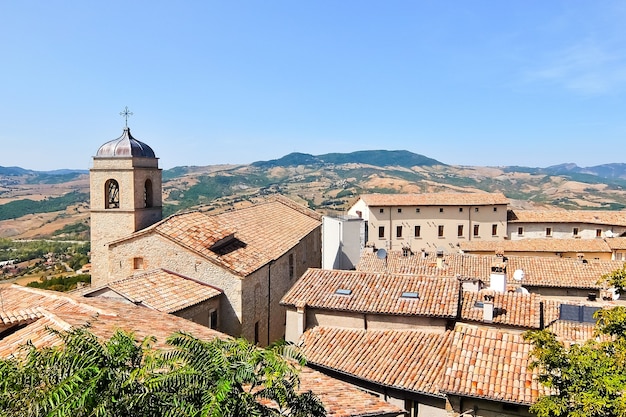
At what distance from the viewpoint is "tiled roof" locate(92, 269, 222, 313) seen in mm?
15844

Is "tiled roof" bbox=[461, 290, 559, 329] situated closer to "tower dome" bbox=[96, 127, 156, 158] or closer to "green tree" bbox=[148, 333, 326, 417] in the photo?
"green tree" bbox=[148, 333, 326, 417]

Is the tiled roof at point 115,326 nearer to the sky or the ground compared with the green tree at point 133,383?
nearer to the ground

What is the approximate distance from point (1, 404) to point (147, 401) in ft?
4.63

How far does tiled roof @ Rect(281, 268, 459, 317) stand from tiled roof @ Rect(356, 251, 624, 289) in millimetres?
7340

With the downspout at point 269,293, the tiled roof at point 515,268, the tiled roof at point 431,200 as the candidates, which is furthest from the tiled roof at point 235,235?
the tiled roof at point 431,200

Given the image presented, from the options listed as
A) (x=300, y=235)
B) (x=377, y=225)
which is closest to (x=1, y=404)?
(x=300, y=235)

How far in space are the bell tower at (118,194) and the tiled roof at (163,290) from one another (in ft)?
13.8

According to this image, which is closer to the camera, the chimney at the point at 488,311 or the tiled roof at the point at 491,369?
the tiled roof at the point at 491,369

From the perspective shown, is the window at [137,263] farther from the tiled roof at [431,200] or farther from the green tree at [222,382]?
the tiled roof at [431,200]

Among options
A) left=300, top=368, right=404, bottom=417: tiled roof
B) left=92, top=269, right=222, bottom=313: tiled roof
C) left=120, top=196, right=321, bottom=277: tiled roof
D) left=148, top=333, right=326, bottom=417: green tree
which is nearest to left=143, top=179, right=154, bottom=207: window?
left=120, top=196, right=321, bottom=277: tiled roof

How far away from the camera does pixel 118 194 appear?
22375 millimetres

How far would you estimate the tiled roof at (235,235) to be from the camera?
19.1 metres

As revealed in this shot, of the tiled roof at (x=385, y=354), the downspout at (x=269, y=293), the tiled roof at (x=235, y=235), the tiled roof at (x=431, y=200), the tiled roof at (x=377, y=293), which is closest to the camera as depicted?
the tiled roof at (x=385, y=354)

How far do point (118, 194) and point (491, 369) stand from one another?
1810cm
